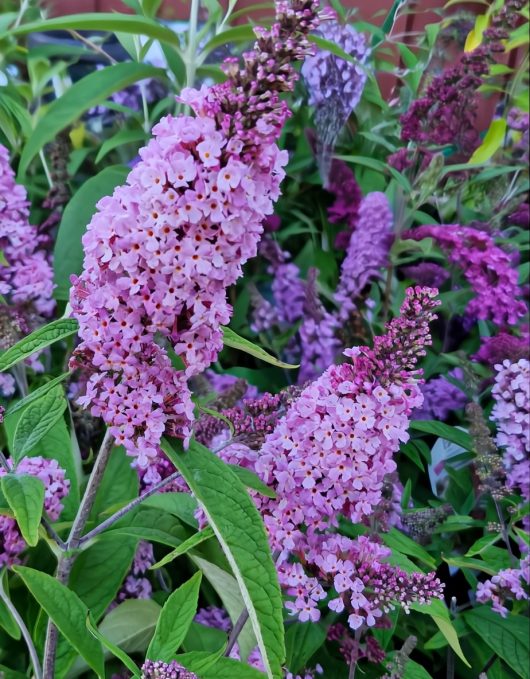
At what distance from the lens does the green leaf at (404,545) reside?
2.37 feet

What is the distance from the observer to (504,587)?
31.5 inches

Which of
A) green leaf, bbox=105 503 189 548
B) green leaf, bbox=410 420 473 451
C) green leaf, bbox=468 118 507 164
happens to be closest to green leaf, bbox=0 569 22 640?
green leaf, bbox=105 503 189 548

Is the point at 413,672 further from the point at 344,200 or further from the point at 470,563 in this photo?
the point at 344,200

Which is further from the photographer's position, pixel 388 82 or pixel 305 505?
pixel 388 82

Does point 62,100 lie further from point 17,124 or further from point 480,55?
point 480,55

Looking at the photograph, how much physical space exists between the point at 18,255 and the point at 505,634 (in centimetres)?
69

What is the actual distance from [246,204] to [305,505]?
0.26 m

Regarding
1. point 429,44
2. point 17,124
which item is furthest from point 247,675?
point 429,44

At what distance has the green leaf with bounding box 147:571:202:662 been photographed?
0.55 metres

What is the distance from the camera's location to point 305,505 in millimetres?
588

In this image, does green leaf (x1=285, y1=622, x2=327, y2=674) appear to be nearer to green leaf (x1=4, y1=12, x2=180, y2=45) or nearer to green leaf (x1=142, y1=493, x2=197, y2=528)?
green leaf (x1=142, y1=493, x2=197, y2=528)

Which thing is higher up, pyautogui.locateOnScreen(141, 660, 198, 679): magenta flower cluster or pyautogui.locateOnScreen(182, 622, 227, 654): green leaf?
pyautogui.locateOnScreen(141, 660, 198, 679): magenta flower cluster

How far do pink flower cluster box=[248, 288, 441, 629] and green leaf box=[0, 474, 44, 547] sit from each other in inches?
7.2

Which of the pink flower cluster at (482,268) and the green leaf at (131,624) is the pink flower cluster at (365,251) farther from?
the green leaf at (131,624)
